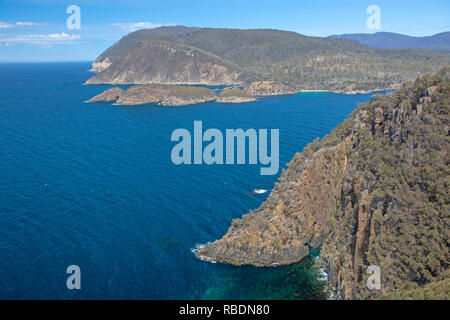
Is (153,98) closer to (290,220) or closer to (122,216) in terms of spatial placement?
(122,216)

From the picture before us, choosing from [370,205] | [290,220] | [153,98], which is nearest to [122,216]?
[290,220]

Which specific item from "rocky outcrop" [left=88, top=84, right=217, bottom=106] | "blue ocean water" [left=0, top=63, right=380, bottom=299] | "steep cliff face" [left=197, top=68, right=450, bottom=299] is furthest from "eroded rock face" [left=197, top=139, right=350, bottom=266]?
"rocky outcrop" [left=88, top=84, right=217, bottom=106]

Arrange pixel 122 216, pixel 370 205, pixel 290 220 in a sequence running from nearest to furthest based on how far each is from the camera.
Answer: pixel 370 205 < pixel 290 220 < pixel 122 216

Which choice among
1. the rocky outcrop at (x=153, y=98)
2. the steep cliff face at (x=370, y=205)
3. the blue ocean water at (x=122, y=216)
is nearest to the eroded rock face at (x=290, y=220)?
the steep cliff face at (x=370, y=205)

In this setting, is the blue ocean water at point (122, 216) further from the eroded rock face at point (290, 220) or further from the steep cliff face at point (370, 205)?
the steep cliff face at point (370, 205)

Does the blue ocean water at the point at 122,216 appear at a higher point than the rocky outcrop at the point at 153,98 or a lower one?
lower
